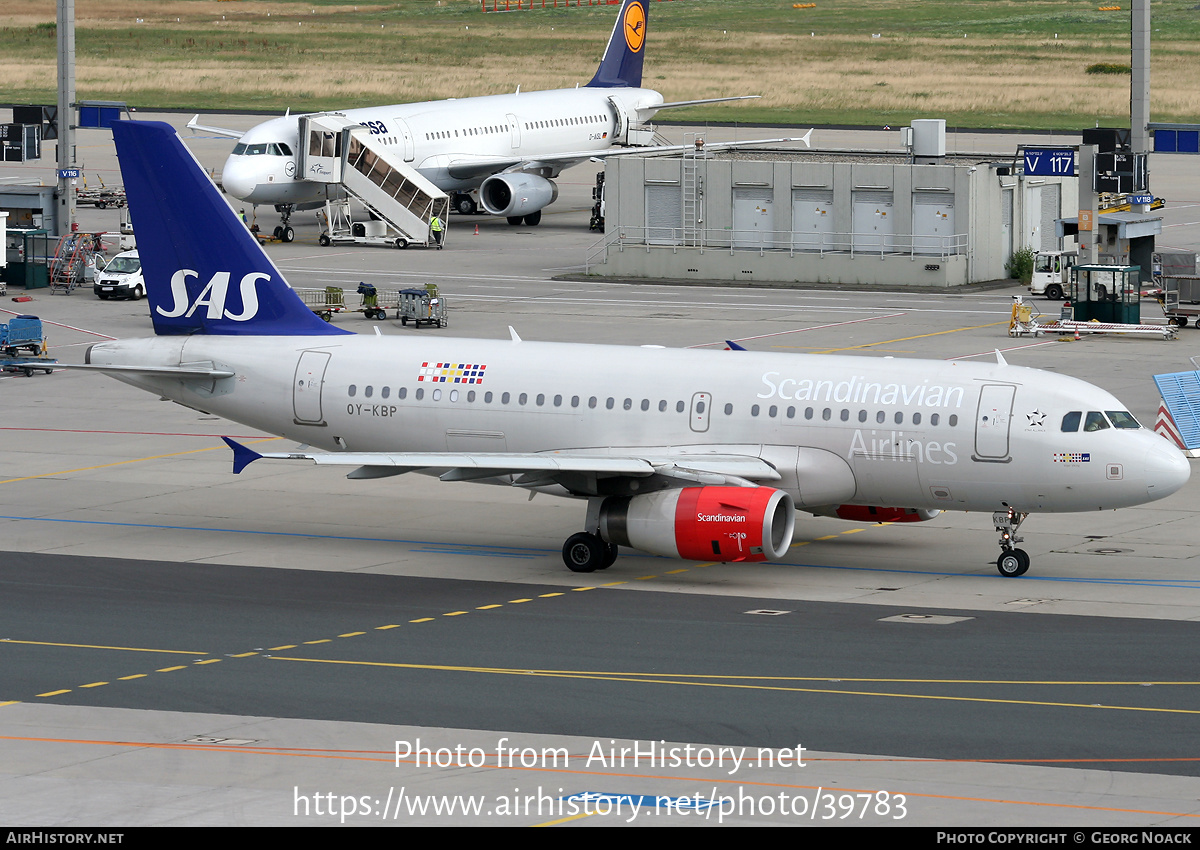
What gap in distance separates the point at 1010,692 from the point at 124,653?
13.8 meters

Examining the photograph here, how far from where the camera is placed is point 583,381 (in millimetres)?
37562

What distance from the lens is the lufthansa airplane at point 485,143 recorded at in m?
90.7

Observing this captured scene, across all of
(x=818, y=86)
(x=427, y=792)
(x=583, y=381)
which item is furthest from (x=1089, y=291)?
(x=818, y=86)

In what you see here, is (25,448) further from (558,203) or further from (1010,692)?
(558,203)

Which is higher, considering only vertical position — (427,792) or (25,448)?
(25,448)

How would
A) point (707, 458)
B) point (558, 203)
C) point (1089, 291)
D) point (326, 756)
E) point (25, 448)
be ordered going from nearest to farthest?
1. point (326, 756)
2. point (707, 458)
3. point (25, 448)
4. point (1089, 291)
5. point (558, 203)

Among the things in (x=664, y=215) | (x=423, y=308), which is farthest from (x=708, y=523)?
(x=664, y=215)

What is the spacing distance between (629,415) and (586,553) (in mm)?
2943

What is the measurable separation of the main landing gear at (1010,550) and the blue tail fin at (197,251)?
14698 mm

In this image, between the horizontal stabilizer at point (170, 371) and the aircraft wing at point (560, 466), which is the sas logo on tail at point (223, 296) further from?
the aircraft wing at point (560, 466)

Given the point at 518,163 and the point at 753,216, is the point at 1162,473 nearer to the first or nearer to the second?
the point at 753,216

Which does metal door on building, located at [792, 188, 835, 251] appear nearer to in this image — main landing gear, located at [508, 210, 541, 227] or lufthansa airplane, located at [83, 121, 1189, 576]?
main landing gear, located at [508, 210, 541, 227]

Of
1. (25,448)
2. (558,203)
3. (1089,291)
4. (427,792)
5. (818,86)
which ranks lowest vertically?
(427,792)

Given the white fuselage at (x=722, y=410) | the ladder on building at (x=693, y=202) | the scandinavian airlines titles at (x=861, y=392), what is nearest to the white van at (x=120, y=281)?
the ladder on building at (x=693, y=202)
